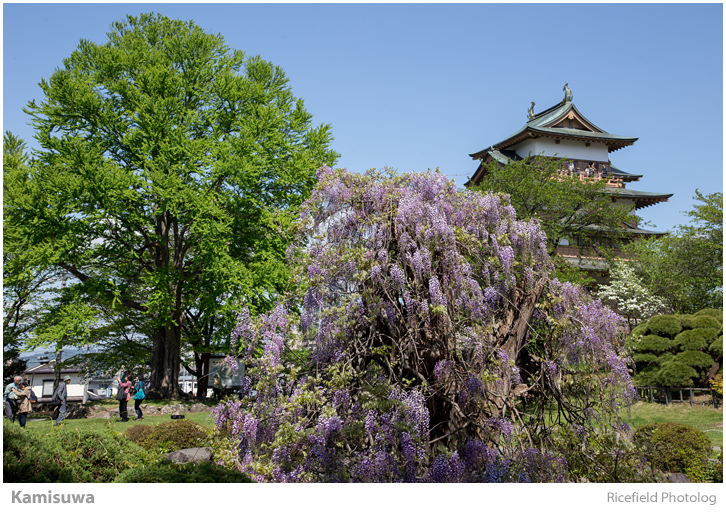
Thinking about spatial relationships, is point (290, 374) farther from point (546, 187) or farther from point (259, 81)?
point (546, 187)

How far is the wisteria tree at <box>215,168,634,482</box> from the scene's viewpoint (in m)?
6.36

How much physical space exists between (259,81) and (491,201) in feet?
44.4

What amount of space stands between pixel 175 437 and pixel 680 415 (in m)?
12.4

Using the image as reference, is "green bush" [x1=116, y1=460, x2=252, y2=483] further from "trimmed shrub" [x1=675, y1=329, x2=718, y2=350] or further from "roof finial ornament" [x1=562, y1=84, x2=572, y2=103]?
"roof finial ornament" [x1=562, y1=84, x2=572, y2=103]

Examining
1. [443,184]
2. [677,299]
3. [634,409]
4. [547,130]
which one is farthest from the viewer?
[547,130]

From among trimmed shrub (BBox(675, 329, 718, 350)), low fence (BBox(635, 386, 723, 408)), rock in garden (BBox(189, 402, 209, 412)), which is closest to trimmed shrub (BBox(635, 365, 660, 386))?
low fence (BBox(635, 386, 723, 408))

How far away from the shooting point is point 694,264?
74.1 feet

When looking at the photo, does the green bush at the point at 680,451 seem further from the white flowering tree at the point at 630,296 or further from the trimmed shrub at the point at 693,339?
the white flowering tree at the point at 630,296

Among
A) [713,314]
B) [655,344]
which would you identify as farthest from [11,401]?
[713,314]

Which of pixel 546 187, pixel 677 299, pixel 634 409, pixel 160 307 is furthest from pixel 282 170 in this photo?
pixel 677 299

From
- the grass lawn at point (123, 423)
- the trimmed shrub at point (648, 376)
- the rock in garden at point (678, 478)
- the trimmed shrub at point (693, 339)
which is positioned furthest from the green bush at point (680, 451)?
the trimmed shrub at point (693, 339)

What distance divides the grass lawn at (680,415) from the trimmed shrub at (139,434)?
9.80 m

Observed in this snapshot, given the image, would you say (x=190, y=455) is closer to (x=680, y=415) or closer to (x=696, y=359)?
(x=680, y=415)
